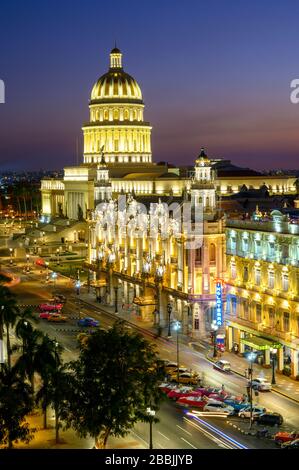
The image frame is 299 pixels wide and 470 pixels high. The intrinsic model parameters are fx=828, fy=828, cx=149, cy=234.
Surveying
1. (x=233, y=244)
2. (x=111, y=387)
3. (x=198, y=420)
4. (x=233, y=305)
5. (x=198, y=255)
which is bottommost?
(x=198, y=420)

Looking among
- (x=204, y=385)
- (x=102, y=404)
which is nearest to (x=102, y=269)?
(x=204, y=385)

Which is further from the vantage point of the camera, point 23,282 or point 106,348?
point 23,282

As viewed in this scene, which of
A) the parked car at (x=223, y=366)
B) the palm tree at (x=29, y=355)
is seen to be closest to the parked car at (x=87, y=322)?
the parked car at (x=223, y=366)

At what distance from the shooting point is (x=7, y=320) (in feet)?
203

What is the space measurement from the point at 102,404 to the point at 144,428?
392 inches

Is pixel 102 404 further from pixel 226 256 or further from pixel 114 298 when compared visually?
pixel 114 298

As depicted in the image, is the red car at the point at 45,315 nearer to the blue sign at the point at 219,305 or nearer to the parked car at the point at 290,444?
the blue sign at the point at 219,305

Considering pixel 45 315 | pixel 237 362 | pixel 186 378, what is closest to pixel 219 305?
pixel 237 362

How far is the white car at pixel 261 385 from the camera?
6756 cm

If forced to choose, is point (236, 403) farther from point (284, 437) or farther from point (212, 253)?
point (212, 253)

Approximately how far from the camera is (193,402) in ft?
208

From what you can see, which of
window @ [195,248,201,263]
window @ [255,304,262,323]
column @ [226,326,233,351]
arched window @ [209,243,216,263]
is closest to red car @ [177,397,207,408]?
window @ [255,304,262,323]

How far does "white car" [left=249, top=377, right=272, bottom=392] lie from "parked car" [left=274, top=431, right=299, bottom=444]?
12458 mm

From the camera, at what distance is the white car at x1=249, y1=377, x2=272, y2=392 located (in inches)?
2660
